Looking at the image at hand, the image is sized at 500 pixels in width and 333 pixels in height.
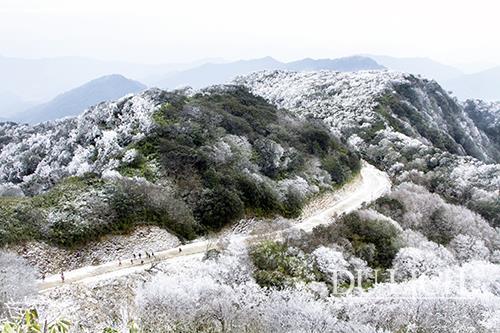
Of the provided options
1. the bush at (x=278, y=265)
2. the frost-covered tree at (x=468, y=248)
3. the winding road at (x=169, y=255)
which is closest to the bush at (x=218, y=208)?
the winding road at (x=169, y=255)

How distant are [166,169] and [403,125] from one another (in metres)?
50.2

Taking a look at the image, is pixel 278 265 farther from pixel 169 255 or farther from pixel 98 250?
pixel 98 250

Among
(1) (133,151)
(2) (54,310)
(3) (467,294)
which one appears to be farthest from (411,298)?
(1) (133,151)

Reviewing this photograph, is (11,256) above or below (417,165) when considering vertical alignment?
above

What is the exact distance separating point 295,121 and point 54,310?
135ft

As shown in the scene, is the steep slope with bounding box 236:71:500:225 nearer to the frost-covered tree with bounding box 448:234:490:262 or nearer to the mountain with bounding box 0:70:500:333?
the mountain with bounding box 0:70:500:333

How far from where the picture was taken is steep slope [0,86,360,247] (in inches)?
1161

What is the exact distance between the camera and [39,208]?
2883 centimetres

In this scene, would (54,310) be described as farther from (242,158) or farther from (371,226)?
(242,158)

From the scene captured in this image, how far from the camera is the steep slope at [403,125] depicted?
50781mm

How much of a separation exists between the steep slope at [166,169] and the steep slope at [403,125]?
9.14 m

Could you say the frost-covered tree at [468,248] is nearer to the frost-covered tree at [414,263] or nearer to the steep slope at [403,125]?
the frost-covered tree at [414,263]

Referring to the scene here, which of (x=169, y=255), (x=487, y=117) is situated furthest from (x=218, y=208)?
(x=487, y=117)

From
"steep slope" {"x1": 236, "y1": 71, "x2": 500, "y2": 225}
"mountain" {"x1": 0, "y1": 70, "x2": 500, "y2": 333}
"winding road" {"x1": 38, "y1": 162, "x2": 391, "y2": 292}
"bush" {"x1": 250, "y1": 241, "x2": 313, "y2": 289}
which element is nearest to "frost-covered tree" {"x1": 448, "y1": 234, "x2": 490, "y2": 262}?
"mountain" {"x1": 0, "y1": 70, "x2": 500, "y2": 333}
